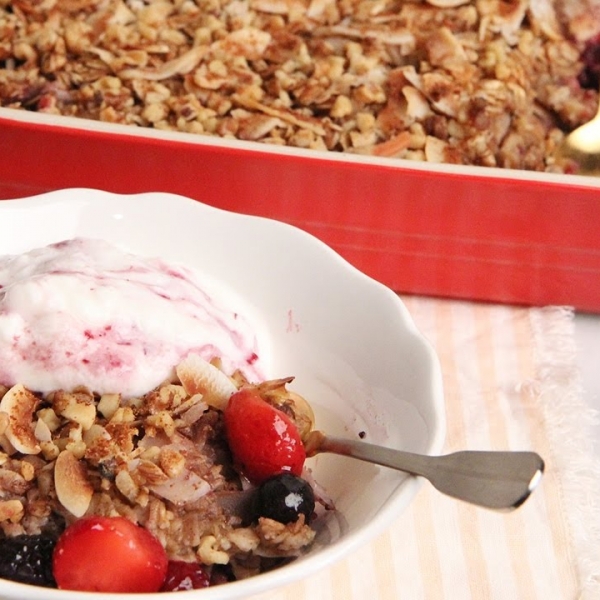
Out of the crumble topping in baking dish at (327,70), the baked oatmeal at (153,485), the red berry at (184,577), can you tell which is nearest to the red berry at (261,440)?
the baked oatmeal at (153,485)

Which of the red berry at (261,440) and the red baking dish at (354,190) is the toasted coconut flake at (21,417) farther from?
the red baking dish at (354,190)

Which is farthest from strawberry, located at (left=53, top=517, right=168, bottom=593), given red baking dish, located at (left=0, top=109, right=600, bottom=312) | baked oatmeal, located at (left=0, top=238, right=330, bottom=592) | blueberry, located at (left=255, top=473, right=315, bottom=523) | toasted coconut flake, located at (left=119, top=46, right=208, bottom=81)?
toasted coconut flake, located at (left=119, top=46, right=208, bottom=81)

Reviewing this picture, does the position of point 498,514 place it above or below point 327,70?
below

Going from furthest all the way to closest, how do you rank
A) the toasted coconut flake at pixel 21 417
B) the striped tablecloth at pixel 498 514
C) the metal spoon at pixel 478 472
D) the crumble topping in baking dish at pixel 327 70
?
the crumble topping in baking dish at pixel 327 70 → the striped tablecloth at pixel 498 514 → the toasted coconut flake at pixel 21 417 → the metal spoon at pixel 478 472

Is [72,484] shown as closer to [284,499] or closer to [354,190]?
[284,499]

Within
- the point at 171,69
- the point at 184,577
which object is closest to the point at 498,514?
the point at 184,577

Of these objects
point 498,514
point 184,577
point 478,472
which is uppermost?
point 478,472

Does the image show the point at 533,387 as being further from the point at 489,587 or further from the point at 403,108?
the point at 403,108
